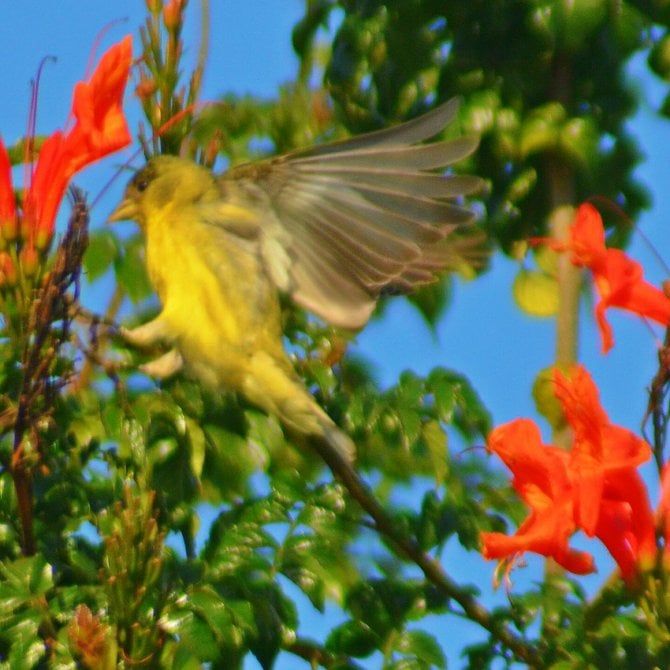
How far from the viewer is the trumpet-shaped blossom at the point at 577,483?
288cm

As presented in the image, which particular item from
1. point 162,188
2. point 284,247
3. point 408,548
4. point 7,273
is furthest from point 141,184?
point 408,548

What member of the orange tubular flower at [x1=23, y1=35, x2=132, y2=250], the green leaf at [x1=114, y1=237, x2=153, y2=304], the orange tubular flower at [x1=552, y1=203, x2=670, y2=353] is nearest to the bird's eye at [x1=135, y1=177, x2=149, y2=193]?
the green leaf at [x1=114, y1=237, x2=153, y2=304]

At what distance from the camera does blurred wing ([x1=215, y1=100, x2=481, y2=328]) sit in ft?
10.9

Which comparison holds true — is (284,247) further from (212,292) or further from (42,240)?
(42,240)

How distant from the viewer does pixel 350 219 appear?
3.59 metres

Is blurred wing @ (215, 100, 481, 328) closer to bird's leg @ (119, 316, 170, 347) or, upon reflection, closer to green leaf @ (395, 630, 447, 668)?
bird's leg @ (119, 316, 170, 347)

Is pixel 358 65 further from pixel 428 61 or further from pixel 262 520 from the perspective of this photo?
pixel 262 520

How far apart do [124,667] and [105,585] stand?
15 centimetres

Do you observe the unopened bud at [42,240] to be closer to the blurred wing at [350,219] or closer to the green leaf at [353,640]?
the blurred wing at [350,219]

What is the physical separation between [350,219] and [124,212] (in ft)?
2.21

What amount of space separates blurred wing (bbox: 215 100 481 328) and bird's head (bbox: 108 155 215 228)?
0.09 metres

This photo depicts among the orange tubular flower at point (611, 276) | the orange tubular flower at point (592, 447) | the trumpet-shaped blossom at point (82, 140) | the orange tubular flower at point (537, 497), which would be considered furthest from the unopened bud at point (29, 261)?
the orange tubular flower at point (611, 276)

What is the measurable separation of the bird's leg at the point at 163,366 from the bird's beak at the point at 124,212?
1.81 ft

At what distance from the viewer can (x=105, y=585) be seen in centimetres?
254
